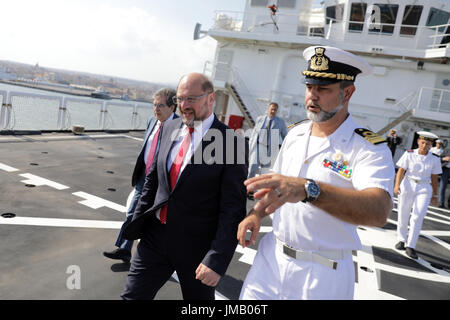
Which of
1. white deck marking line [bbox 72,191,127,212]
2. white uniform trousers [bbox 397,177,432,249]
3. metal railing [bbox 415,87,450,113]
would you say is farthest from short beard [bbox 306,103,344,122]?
metal railing [bbox 415,87,450,113]

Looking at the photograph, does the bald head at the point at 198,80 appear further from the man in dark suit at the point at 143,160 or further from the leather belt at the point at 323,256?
the man in dark suit at the point at 143,160

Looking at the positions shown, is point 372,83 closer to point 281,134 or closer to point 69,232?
point 281,134

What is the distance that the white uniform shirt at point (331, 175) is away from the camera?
5.32 feet

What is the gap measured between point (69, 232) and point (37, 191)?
1.90m

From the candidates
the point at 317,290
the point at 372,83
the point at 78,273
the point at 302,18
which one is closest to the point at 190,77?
the point at 317,290

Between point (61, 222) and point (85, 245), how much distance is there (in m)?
0.82

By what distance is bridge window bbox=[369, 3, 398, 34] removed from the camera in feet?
51.6

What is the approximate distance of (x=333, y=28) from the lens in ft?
56.4

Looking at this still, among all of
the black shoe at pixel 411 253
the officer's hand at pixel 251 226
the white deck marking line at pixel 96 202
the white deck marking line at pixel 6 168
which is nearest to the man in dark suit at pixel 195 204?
the officer's hand at pixel 251 226

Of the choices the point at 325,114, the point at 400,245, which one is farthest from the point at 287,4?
the point at 325,114

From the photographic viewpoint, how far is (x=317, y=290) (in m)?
1.71

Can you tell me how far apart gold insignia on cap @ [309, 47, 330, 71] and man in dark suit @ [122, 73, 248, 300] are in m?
0.74

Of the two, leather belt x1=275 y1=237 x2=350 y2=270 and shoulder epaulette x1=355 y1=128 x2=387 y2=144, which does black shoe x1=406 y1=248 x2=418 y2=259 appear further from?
shoulder epaulette x1=355 y1=128 x2=387 y2=144

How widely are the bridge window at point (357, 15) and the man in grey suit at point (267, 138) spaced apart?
1215 centimetres
